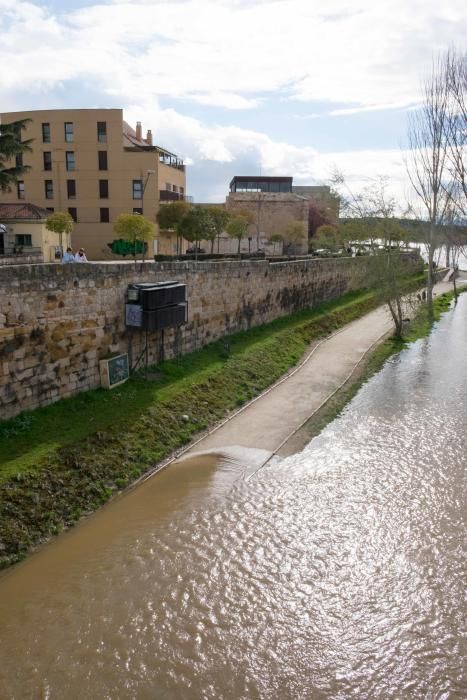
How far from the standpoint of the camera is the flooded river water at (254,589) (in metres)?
6.57

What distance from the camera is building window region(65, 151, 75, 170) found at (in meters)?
42.2

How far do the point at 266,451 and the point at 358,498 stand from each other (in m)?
2.56

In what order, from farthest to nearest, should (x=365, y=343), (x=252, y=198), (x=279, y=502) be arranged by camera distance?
1. (x=252, y=198)
2. (x=365, y=343)
3. (x=279, y=502)

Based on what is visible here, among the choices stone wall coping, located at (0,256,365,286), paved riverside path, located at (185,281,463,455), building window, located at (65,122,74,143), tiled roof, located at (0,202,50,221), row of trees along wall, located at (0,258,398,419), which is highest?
building window, located at (65,122,74,143)

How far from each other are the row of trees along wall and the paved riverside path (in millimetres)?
2912

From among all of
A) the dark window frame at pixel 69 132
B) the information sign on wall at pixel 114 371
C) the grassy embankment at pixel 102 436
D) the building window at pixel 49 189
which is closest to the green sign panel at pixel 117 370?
the information sign on wall at pixel 114 371

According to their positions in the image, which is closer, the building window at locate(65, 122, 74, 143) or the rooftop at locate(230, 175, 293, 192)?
the building window at locate(65, 122, 74, 143)

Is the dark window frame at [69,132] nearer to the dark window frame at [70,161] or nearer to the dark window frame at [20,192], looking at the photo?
the dark window frame at [70,161]

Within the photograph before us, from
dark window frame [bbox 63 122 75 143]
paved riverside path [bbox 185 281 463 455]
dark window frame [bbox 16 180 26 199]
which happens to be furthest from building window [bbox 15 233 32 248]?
paved riverside path [bbox 185 281 463 455]

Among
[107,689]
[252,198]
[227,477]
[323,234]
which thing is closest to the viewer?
[107,689]

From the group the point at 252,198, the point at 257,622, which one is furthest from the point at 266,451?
the point at 252,198

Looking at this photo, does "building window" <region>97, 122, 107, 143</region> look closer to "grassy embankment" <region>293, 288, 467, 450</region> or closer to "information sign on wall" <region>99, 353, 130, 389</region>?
"grassy embankment" <region>293, 288, 467, 450</region>

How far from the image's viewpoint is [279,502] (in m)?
10.3

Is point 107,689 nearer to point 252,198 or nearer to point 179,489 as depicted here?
point 179,489
